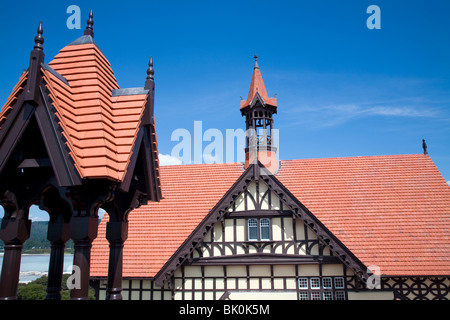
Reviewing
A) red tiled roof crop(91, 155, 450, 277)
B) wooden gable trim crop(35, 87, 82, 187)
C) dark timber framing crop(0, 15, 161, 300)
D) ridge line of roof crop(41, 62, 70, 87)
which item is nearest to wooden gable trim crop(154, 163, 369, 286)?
red tiled roof crop(91, 155, 450, 277)

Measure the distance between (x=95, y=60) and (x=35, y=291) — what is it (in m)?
75.3

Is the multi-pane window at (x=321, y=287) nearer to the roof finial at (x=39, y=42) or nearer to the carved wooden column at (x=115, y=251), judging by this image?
the carved wooden column at (x=115, y=251)

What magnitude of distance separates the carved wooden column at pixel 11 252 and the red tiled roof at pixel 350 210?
37.2 ft

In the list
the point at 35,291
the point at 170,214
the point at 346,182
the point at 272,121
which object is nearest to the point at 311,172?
the point at 346,182

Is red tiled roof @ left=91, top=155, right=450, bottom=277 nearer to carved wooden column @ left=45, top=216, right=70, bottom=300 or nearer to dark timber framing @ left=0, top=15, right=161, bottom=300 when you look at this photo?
carved wooden column @ left=45, top=216, right=70, bottom=300

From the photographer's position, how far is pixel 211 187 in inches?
754

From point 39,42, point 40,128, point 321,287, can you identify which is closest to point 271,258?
point 321,287

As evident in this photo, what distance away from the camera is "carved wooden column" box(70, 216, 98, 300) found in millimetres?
3998

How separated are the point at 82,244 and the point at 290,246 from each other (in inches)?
453

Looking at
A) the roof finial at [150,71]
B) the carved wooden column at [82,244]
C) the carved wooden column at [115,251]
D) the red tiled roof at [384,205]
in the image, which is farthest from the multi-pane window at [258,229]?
the carved wooden column at [82,244]

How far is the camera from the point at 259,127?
66.4 ft

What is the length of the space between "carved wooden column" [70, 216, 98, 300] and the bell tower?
15505 millimetres

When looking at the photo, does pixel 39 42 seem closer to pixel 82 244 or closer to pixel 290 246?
pixel 82 244
